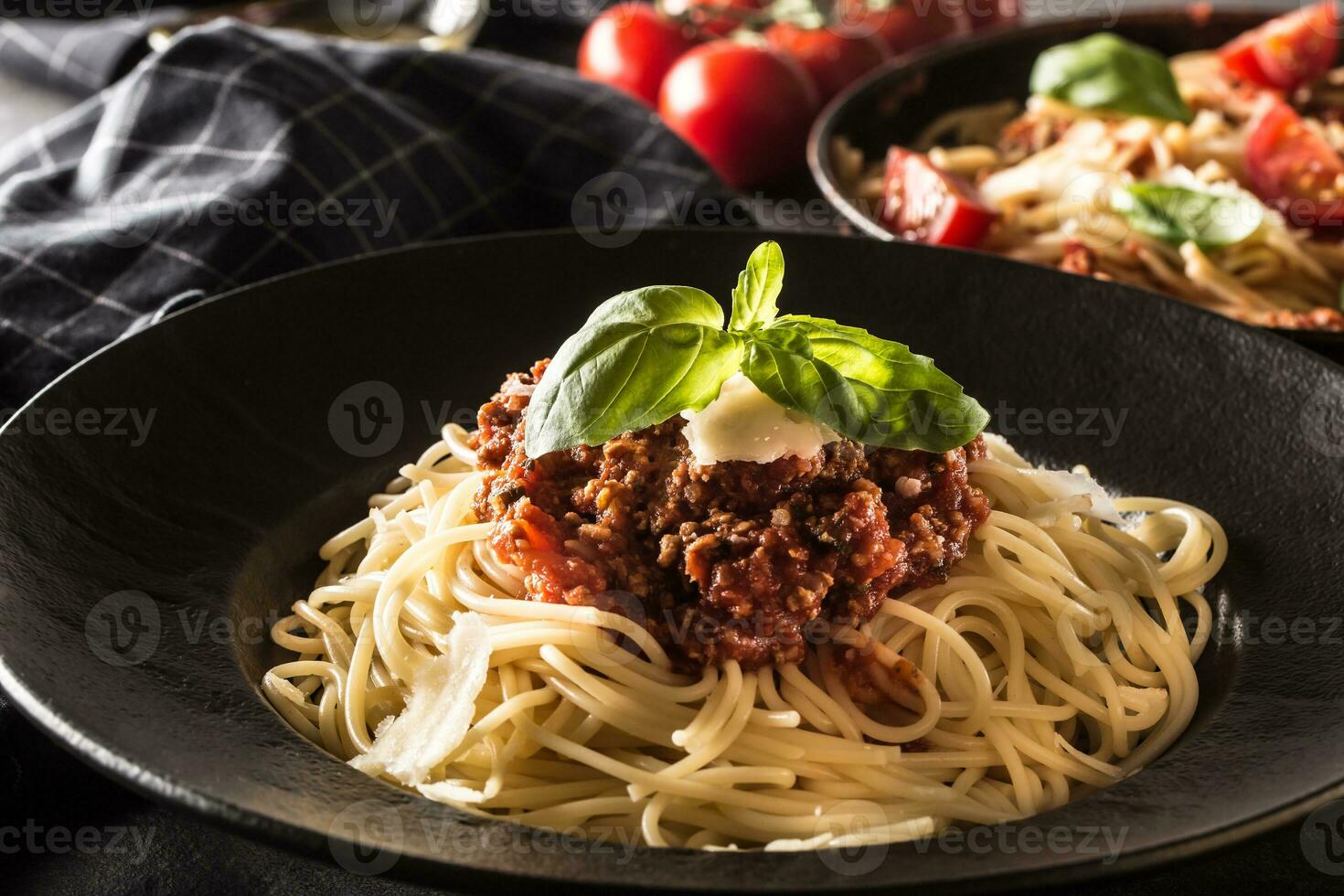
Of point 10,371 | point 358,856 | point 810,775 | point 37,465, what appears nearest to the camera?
point 358,856

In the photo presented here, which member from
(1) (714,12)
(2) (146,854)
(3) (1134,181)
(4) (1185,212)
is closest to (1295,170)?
(3) (1134,181)

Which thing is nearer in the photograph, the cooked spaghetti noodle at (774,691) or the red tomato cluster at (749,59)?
the cooked spaghetti noodle at (774,691)

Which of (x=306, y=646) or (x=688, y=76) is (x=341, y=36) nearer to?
(x=688, y=76)

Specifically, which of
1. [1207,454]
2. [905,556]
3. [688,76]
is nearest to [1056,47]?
[688,76]

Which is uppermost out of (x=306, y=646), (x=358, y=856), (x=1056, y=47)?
(x=358, y=856)

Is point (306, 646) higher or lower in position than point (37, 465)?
lower

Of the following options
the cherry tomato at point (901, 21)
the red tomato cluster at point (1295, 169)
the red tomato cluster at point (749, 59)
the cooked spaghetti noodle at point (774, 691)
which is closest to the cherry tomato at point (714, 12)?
the red tomato cluster at point (749, 59)

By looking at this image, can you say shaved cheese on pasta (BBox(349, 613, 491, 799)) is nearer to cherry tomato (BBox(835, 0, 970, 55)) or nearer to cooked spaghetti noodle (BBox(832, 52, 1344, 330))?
cooked spaghetti noodle (BBox(832, 52, 1344, 330))

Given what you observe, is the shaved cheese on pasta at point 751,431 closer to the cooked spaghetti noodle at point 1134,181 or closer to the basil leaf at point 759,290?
the basil leaf at point 759,290
